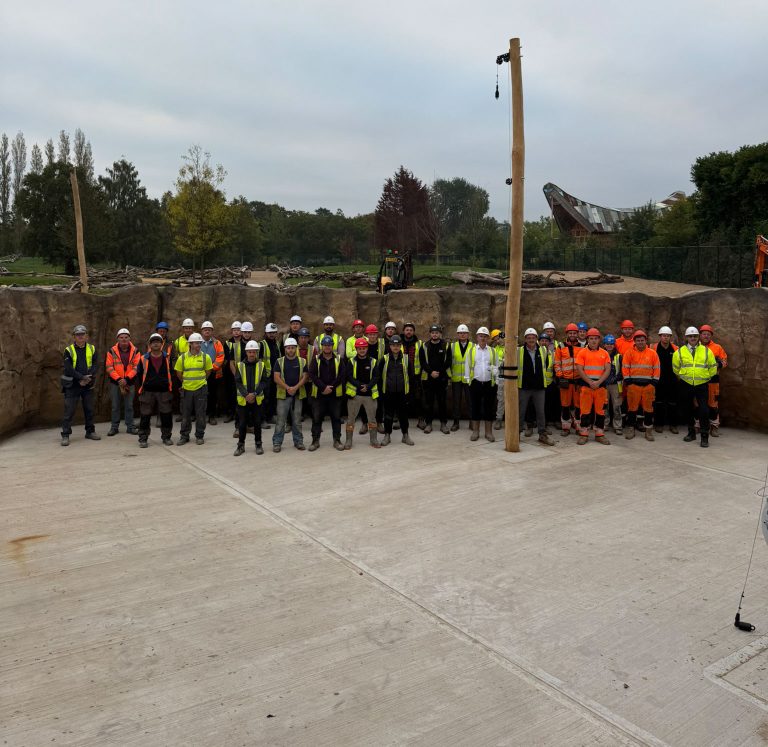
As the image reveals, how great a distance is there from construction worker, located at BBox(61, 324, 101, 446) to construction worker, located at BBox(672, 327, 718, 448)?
8.94m

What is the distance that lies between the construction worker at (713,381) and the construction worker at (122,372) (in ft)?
29.0

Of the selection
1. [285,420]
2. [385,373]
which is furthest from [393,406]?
[285,420]

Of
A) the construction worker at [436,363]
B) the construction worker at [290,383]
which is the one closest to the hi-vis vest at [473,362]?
the construction worker at [436,363]

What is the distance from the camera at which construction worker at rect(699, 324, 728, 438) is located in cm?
983

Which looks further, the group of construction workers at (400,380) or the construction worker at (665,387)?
the construction worker at (665,387)

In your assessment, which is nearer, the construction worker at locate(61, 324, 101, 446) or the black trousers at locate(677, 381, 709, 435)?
the black trousers at locate(677, 381, 709, 435)

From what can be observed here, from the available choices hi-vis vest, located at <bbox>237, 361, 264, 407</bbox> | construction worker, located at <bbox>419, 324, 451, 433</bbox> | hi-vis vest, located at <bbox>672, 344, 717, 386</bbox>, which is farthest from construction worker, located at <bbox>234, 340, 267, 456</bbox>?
hi-vis vest, located at <bbox>672, 344, 717, 386</bbox>

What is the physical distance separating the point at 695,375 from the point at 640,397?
0.84m

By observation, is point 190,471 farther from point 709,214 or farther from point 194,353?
point 709,214

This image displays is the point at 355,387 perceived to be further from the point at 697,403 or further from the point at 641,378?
the point at 697,403

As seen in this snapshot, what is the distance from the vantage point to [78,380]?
9750mm

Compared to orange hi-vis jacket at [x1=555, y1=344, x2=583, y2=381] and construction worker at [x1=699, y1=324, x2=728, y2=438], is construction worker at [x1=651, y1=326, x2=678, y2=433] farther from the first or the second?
orange hi-vis jacket at [x1=555, y1=344, x2=583, y2=381]

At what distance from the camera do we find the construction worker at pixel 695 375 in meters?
9.54

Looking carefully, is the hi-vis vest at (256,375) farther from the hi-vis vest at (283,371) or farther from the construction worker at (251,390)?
the hi-vis vest at (283,371)
